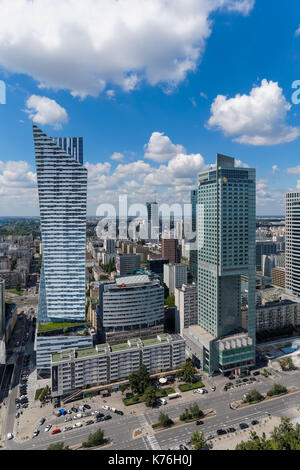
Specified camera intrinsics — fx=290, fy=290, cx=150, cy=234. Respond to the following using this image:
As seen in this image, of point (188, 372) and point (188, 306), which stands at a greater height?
point (188, 306)

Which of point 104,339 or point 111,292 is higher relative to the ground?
point 111,292

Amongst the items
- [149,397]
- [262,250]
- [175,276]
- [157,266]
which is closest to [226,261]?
[149,397]

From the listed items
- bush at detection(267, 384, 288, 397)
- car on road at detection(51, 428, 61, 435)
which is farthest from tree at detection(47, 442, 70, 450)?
bush at detection(267, 384, 288, 397)

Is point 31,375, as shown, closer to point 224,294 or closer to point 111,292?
point 111,292

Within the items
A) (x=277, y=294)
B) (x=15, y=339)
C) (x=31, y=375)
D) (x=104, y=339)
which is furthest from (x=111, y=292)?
(x=277, y=294)

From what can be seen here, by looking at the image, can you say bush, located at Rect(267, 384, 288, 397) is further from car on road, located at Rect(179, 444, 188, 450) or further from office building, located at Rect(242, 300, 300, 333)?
office building, located at Rect(242, 300, 300, 333)

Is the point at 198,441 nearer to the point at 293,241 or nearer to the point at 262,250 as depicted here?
the point at 293,241

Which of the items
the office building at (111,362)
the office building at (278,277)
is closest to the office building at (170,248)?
the office building at (278,277)
